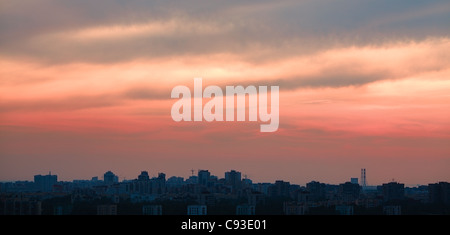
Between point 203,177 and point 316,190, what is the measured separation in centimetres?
1780

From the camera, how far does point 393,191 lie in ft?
246

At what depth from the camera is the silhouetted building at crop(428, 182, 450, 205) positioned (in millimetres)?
64681

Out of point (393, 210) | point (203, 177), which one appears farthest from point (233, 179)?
point (393, 210)

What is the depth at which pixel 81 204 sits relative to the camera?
62000mm

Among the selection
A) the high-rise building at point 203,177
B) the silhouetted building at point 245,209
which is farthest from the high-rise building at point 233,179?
the silhouetted building at point 245,209

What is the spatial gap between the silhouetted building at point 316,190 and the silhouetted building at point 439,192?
38.9ft

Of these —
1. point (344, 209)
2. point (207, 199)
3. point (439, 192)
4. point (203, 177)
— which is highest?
point (203, 177)

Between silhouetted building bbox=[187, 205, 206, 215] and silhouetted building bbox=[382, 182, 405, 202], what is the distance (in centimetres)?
2275

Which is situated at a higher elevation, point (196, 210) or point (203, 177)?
→ point (203, 177)

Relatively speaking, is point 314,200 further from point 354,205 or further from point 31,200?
point 31,200

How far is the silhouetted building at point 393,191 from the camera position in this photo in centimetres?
7225

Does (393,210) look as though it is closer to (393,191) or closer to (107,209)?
(393,191)
